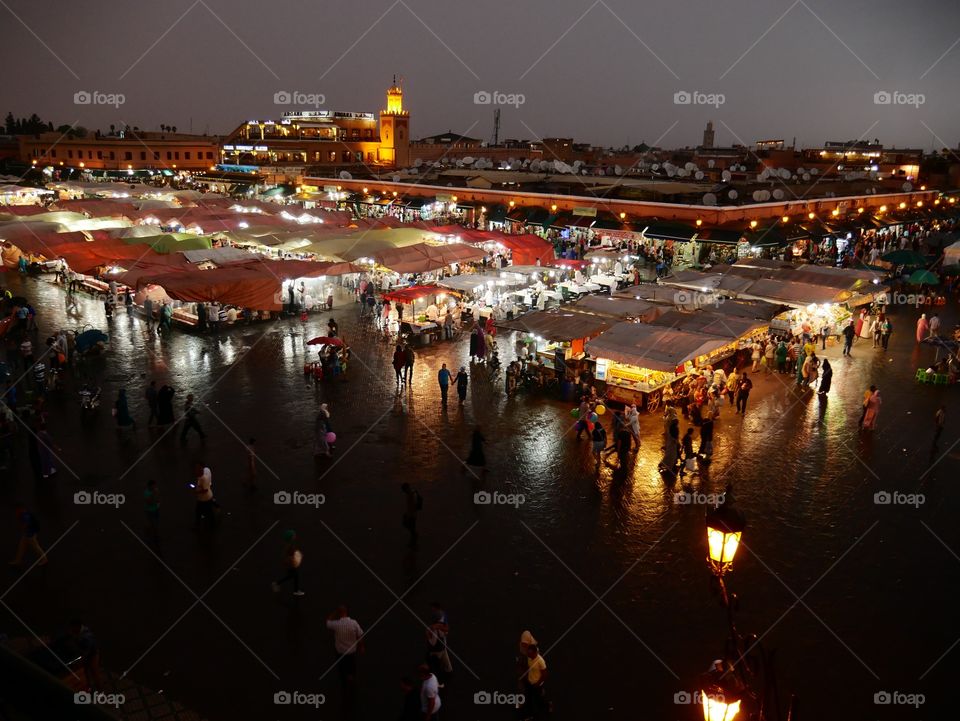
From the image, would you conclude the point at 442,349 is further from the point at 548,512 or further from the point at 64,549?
the point at 64,549

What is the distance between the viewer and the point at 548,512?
962 cm

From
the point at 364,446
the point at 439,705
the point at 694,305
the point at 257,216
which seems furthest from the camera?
the point at 257,216

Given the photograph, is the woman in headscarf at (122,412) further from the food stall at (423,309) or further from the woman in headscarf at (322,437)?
the food stall at (423,309)

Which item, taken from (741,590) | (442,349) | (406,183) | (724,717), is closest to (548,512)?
(741,590)

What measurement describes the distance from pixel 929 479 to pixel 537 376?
24.0 feet

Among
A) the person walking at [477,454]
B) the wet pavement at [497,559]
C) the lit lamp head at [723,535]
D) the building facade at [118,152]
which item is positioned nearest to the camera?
the lit lamp head at [723,535]

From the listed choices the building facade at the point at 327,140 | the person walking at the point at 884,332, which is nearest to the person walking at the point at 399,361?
the person walking at the point at 884,332
